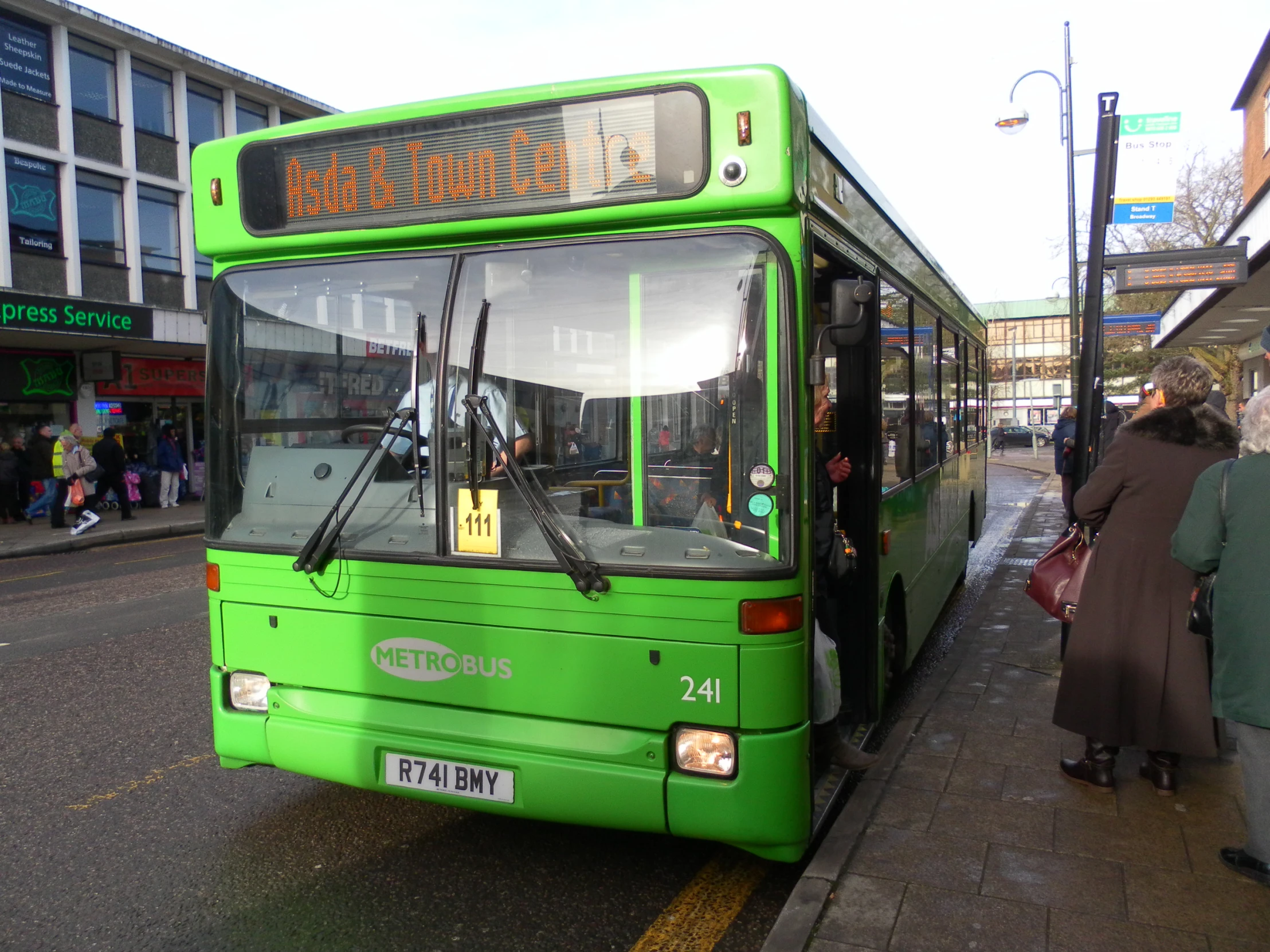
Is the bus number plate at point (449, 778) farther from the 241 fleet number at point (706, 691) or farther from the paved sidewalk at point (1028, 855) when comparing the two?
the paved sidewalk at point (1028, 855)

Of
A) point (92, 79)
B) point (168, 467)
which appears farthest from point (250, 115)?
point (168, 467)

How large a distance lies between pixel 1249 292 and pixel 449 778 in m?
16.0

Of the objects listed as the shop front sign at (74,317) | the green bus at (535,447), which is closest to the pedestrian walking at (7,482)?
the shop front sign at (74,317)

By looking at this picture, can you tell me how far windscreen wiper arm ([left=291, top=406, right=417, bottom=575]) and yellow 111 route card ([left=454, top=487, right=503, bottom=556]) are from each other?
36cm

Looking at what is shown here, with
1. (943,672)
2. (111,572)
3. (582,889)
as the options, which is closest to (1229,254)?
(943,672)

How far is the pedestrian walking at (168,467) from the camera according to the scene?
21.3 meters

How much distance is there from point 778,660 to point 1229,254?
404 inches

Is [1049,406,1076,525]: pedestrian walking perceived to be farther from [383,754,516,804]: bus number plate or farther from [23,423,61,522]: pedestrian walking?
[23,423,61,522]: pedestrian walking

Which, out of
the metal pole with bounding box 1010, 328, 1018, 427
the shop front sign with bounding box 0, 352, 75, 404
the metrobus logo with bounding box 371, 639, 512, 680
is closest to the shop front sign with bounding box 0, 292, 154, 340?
the shop front sign with bounding box 0, 352, 75, 404

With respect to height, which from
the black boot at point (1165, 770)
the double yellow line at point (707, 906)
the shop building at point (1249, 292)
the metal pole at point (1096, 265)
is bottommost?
the double yellow line at point (707, 906)

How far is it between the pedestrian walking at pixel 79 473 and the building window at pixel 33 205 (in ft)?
18.2

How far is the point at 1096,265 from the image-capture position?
6066 millimetres

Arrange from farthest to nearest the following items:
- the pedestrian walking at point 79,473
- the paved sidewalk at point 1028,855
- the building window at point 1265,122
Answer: the building window at point 1265,122 → the pedestrian walking at point 79,473 → the paved sidewalk at point 1028,855

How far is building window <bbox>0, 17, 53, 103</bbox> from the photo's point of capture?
20.2 m
